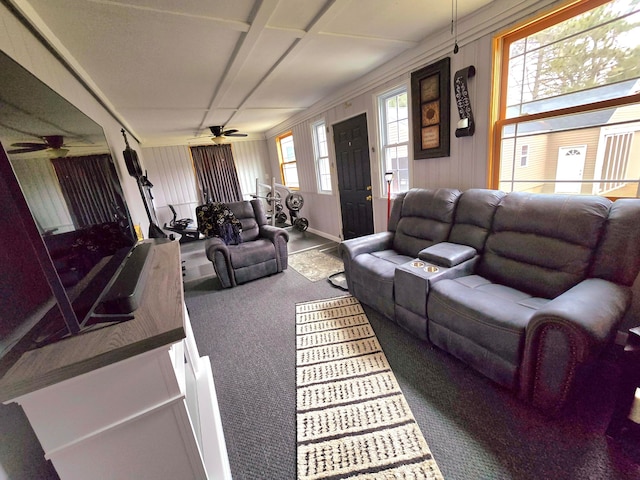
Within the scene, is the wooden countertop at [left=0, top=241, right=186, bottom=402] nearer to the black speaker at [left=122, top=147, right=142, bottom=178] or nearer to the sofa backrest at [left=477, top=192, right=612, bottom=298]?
the sofa backrest at [left=477, top=192, right=612, bottom=298]

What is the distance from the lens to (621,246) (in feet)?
4.71

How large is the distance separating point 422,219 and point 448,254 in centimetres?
66

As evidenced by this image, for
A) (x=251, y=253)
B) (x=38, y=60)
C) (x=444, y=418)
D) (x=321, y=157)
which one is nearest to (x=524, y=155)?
(x=444, y=418)

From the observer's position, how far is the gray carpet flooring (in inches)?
45.3

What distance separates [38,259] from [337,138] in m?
3.98

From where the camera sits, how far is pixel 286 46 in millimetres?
2291

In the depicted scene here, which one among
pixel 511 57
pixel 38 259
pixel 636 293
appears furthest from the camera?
pixel 511 57

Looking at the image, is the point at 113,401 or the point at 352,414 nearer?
the point at 113,401

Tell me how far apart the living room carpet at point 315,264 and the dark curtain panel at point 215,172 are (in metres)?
3.82

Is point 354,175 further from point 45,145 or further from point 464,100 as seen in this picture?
point 45,145

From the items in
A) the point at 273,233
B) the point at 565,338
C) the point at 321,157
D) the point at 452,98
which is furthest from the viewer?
the point at 321,157

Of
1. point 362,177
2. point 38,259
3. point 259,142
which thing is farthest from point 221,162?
point 38,259

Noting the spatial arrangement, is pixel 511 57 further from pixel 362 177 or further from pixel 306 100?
pixel 306 100

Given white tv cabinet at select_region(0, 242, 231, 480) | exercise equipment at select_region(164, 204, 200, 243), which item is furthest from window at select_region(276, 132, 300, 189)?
white tv cabinet at select_region(0, 242, 231, 480)
